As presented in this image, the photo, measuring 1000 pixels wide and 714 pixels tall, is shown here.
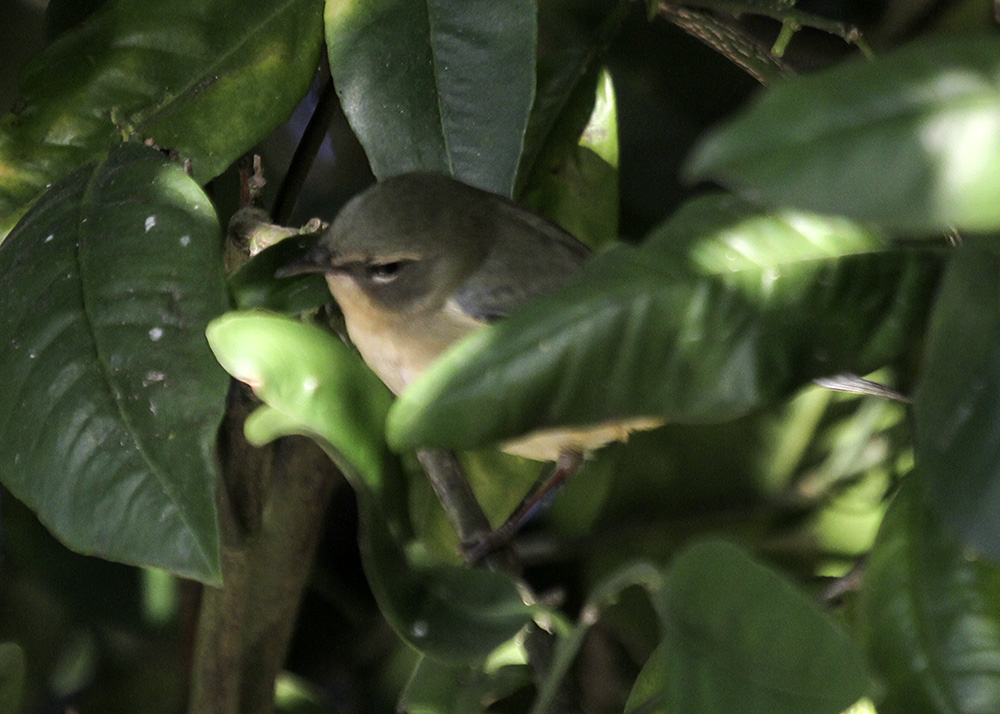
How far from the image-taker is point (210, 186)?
1.54 m

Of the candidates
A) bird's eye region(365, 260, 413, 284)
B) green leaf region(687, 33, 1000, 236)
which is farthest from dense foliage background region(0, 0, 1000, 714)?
bird's eye region(365, 260, 413, 284)

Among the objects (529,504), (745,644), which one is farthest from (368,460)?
(529,504)

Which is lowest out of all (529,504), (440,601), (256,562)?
(529,504)

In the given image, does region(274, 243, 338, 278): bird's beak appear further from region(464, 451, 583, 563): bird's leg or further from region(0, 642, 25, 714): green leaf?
region(0, 642, 25, 714): green leaf

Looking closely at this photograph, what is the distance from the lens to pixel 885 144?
0.55 meters

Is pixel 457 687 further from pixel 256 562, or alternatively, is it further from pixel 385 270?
pixel 385 270

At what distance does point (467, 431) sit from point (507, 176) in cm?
54

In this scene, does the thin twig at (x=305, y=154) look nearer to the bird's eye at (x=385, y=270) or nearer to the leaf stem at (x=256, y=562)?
the bird's eye at (x=385, y=270)

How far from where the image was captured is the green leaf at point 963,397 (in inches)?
26.8

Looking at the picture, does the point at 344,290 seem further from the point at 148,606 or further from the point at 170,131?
the point at 148,606

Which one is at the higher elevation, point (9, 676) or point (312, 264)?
point (312, 264)

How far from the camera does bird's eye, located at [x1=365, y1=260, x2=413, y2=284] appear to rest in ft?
5.13

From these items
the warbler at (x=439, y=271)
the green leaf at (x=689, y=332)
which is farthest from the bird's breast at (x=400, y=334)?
the green leaf at (x=689, y=332)

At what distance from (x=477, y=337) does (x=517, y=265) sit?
959mm
